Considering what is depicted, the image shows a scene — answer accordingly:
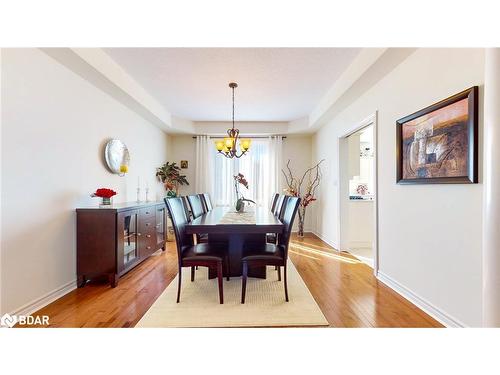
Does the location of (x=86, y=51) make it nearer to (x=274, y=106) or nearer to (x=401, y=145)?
(x=274, y=106)

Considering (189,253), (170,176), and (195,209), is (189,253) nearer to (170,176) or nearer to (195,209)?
(195,209)

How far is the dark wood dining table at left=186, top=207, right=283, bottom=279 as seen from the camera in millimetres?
2209

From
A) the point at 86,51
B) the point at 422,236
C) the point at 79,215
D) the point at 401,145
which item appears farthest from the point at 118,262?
the point at 401,145

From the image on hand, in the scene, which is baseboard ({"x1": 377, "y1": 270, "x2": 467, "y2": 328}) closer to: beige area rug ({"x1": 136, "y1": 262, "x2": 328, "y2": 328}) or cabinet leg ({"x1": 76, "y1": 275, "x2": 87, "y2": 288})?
beige area rug ({"x1": 136, "y1": 262, "x2": 328, "y2": 328})

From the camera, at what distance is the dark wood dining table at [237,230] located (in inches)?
87.0

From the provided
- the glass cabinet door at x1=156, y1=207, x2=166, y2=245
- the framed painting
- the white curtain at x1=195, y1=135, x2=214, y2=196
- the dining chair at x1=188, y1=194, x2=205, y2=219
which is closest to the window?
the white curtain at x1=195, y1=135, x2=214, y2=196

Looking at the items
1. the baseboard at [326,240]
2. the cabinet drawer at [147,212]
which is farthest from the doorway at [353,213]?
the cabinet drawer at [147,212]

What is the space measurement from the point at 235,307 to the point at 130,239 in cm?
166

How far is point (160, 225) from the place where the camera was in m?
4.07

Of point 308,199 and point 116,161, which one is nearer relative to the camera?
point 116,161

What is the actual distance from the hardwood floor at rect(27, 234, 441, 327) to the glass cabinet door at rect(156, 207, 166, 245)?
1.85ft

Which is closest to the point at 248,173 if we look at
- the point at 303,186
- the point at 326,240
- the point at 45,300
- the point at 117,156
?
the point at 303,186

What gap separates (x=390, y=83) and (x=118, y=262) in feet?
11.8

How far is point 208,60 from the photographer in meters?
2.87
